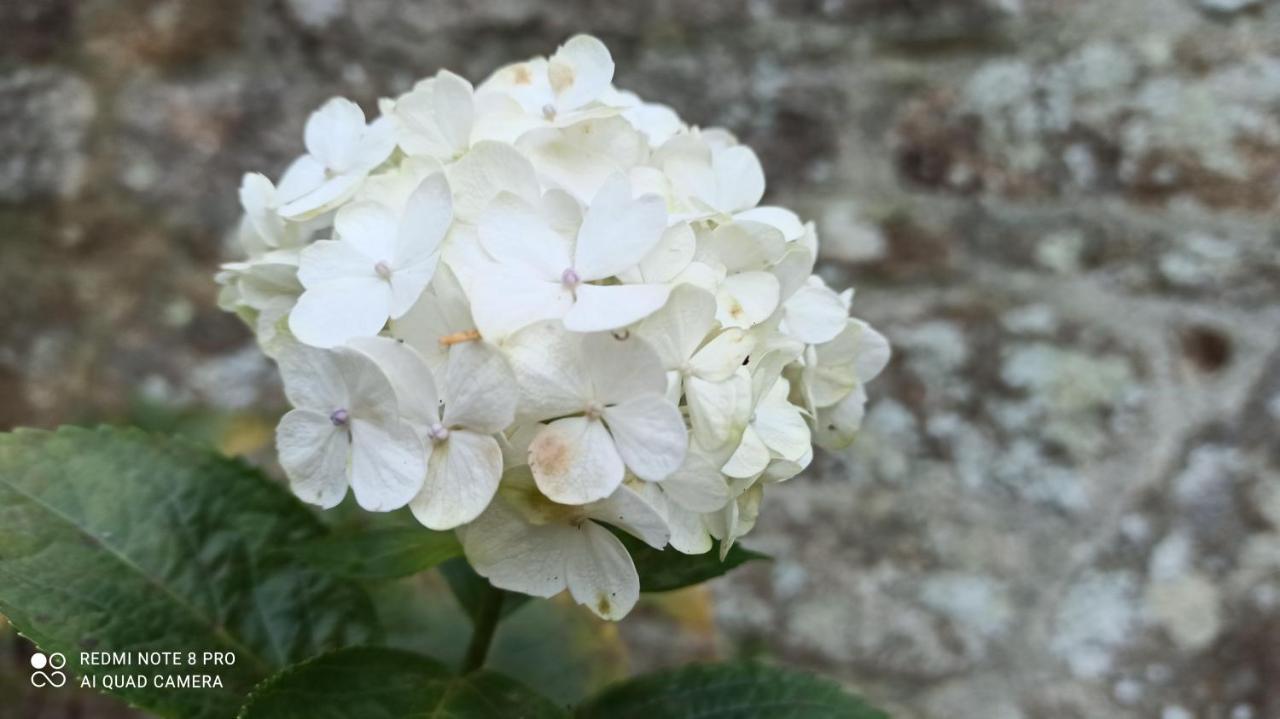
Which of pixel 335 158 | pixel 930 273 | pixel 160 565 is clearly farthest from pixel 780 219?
pixel 930 273

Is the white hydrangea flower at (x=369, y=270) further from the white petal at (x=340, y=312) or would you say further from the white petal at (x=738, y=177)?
the white petal at (x=738, y=177)

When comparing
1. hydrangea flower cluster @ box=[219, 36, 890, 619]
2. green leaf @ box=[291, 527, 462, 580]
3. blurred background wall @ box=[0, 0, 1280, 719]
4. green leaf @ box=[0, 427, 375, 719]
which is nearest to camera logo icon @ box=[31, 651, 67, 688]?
green leaf @ box=[0, 427, 375, 719]

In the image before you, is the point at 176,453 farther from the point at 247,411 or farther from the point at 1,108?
the point at 1,108

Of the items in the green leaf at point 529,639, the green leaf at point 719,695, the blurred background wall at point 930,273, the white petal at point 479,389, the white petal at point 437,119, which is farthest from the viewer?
the blurred background wall at point 930,273

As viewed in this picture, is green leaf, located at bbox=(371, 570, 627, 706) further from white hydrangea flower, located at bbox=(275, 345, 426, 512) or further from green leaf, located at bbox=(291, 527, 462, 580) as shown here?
white hydrangea flower, located at bbox=(275, 345, 426, 512)

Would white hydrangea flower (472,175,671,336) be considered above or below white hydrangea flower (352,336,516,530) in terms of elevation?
above

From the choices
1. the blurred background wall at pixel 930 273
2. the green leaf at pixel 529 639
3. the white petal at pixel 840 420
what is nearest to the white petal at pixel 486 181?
the white petal at pixel 840 420
